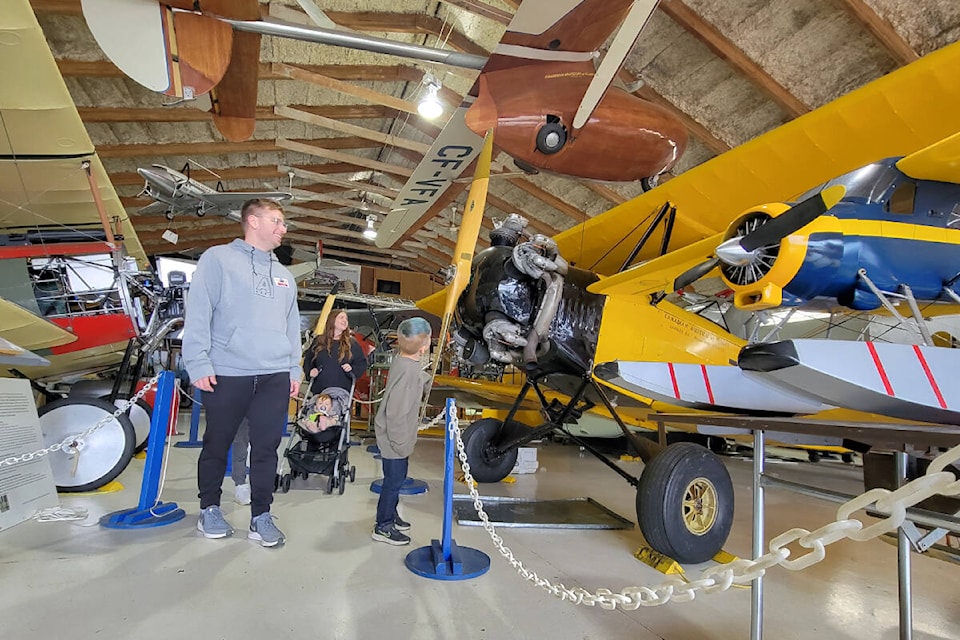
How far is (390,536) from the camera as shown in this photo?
267 cm

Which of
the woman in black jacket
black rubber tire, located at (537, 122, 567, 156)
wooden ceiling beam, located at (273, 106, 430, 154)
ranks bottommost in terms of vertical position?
the woman in black jacket

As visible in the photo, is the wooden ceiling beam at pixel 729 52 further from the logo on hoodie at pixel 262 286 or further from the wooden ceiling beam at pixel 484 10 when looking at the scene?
the logo on hoodie at pixel 262 286

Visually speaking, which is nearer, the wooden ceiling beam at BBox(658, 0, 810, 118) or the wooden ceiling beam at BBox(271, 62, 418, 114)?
the wooden ceiling beam at BBox(658, 0, 810, 118)

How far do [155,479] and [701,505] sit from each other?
3.04 metres

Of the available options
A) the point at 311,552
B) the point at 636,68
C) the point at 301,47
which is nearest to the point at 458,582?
the point at 311,552

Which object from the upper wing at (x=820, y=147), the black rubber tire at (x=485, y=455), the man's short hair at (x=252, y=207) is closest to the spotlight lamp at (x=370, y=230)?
the black rubber tire at (x=485, y=455)

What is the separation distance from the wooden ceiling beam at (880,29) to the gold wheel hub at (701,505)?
4606 millimetres

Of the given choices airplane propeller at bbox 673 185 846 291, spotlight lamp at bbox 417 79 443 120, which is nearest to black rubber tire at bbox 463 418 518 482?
airplane propeller at bbox 673 185 846 291

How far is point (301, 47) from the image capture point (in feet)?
21.7

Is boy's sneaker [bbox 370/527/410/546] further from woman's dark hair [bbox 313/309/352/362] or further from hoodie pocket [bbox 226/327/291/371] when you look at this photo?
woman's dark hair [bbox 313/309/352/362]

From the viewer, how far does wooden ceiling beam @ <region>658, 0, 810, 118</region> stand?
521 centimetres

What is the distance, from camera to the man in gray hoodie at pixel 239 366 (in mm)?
2475

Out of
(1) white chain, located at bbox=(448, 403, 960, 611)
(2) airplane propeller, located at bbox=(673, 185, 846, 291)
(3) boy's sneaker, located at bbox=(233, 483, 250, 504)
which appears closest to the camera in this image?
(1) white chain, located at bbox=(448, 403, 960, 611)

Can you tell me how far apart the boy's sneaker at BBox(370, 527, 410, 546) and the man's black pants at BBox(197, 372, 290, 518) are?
58 centimetres
